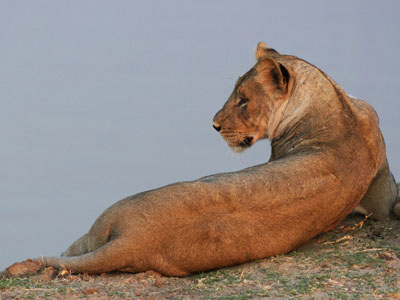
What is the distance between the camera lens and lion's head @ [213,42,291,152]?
9.30 meters

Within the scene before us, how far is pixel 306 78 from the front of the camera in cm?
930

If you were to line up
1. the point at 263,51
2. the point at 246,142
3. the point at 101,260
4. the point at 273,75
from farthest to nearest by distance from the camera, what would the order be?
the point at 263,51 < the point at 246,142 < the point at 273,75 < the point at 101,260

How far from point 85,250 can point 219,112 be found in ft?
10.3

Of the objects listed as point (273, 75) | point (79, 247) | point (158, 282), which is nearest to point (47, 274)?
point (79, 247)

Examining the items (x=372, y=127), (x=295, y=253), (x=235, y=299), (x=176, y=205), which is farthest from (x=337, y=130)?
(x=235, y=299)

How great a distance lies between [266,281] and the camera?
7.03 m

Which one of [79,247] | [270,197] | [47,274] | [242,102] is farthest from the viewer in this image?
[242,102]

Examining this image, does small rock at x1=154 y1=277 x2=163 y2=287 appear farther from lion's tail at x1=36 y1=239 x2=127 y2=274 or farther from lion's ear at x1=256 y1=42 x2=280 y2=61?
lion's ear at x1=256 y1=42 x2=280 y2=61

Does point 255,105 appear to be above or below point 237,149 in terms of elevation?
above

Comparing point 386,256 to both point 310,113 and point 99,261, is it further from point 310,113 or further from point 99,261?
point 99,261

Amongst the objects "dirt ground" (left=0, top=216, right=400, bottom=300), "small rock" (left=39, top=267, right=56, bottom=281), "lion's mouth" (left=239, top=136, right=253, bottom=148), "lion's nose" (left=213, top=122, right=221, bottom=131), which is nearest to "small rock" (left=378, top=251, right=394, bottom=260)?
"dirt ground" (left=0, top=216, right=400, bottom=300)

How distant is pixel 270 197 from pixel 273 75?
96.0 inches

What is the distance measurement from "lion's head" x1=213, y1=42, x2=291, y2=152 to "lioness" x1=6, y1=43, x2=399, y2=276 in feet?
0.05

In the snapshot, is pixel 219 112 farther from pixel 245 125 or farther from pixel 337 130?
pixel 337 130
